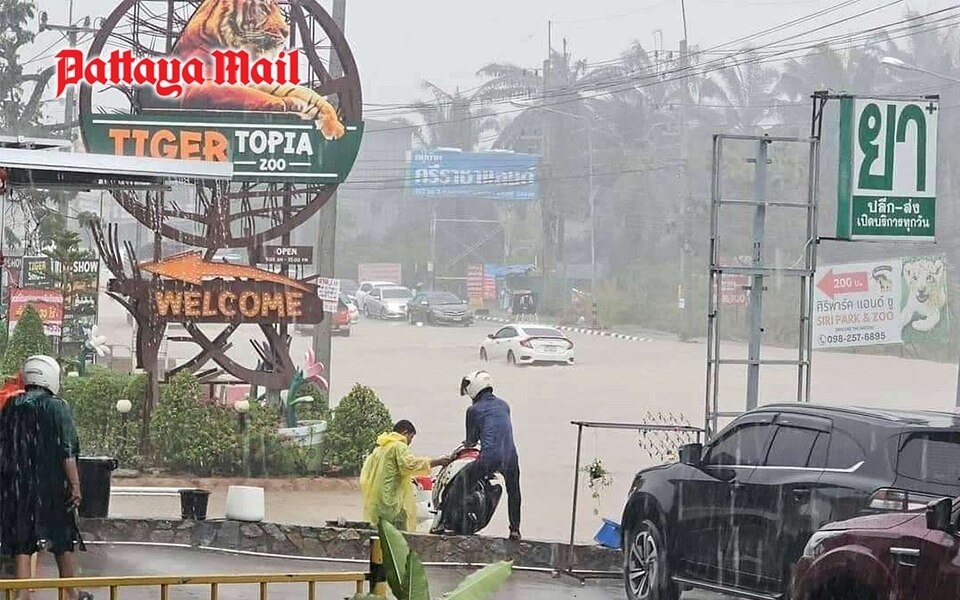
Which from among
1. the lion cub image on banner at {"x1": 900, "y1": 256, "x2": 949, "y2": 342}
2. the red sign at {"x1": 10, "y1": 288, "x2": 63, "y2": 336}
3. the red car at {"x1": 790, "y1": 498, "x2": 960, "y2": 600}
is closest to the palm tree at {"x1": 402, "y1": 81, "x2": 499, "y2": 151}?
the lion cub image on banner at {"x1": 900, "y1": 256, "x2": 949, "y2": 342}

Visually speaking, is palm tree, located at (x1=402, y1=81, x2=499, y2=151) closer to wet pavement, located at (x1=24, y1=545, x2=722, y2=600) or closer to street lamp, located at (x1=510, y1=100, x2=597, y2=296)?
street lamp, located at (x1=510, y1=100, x2=597, y2=296)

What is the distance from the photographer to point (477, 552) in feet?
42.3

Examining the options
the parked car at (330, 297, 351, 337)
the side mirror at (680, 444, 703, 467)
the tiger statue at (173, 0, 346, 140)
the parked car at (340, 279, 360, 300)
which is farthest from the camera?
the parked car at (340, 279, 360, 300)

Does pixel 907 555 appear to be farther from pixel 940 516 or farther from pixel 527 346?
pixel 527 346

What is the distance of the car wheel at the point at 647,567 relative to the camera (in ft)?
36.1

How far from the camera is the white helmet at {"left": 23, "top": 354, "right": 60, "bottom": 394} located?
9.40 metres

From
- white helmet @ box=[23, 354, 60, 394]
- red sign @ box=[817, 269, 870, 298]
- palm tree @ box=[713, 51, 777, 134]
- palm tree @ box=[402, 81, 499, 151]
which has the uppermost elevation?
palm tree @ box=[713, 51, 777, 134]

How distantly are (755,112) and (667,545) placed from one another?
173ft

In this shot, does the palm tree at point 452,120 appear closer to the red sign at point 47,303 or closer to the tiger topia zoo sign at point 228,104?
the red sign at point 47,303

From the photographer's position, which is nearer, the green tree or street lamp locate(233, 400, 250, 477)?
the green tree

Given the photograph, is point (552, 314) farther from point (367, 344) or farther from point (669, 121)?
point (669, 121)

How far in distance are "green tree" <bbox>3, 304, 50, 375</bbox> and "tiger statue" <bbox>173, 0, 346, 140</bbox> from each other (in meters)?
4.66

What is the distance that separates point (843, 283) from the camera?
29.9m

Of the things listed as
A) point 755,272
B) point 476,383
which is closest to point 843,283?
point 755,272
